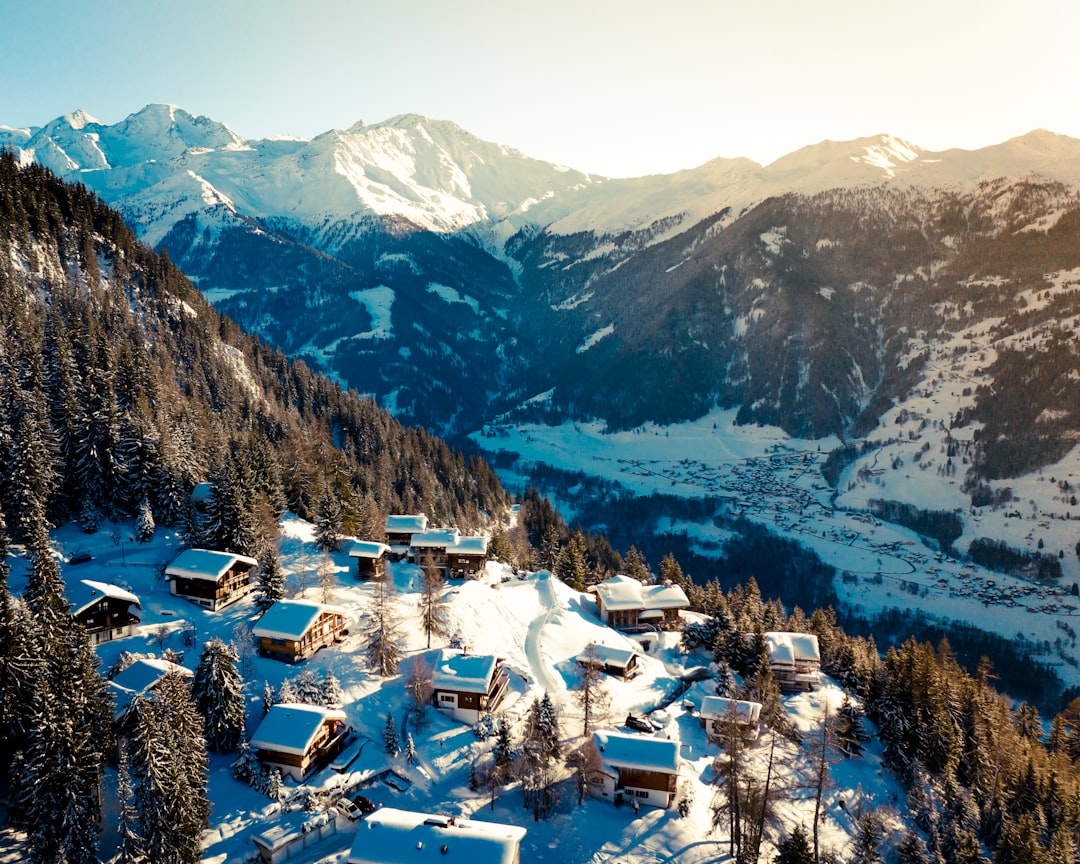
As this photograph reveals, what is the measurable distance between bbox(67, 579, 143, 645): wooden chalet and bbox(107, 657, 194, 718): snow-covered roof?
8.09 meters

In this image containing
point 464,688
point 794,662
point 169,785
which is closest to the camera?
point 169,785

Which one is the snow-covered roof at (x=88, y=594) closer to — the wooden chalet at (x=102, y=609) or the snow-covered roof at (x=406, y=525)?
the wooden chalet at (x=102, y=609)

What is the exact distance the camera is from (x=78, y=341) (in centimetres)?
8788

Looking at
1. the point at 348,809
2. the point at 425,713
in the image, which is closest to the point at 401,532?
the point at 425,713

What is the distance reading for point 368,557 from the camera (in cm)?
7906

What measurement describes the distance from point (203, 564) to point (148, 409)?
2922cm

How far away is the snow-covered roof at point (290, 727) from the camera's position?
44.0 metres

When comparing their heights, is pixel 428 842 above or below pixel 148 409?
below

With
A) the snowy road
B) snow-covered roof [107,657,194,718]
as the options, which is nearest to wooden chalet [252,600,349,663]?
snow-covered roof [107,657,194,718]

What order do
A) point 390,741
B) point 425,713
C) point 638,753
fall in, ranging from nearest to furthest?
point 390,741
point 638,753
point 425,713

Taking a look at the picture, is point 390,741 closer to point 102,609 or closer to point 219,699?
point 219,699

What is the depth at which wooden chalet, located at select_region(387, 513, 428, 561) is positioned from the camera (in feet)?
301

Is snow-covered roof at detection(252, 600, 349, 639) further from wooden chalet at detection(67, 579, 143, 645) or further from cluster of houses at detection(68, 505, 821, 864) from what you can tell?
wooden chalet at detection(67, 579, 143, 645)

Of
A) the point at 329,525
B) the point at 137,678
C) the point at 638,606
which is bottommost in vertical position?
the point at 638,606
